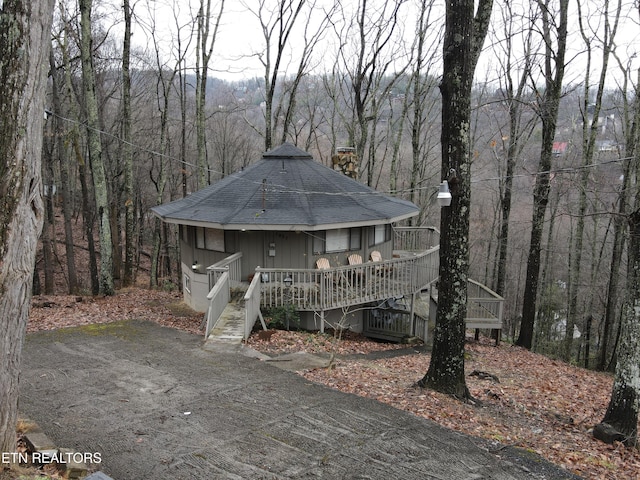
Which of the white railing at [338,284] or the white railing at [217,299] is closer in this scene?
the white railing at [217,299]

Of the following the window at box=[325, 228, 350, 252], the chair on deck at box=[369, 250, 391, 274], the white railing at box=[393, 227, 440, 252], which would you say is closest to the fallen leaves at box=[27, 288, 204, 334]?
the window at box=[325, 228, 350, 252]

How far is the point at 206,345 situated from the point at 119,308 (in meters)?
5.46

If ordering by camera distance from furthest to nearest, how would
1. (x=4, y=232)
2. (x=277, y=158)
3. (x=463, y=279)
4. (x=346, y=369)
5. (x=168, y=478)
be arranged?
1. (x=277, y=158)
2. (x=346, y=369)
3. (x=463, y=279)
4. (x=168, y=478)
5. (x=4, y=232)

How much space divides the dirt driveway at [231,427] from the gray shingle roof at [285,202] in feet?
17.4

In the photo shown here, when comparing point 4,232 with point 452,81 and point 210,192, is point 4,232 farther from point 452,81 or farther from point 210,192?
point 210,192

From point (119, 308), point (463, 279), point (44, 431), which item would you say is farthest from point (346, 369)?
→ point (119, 308)

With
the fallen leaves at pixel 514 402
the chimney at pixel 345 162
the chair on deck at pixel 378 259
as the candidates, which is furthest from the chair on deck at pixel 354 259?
the chimney at pixel 345 162

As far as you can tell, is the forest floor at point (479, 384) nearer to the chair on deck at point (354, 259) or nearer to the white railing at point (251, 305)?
the white railing at point (251, 305)

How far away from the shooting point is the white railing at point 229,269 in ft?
39.5

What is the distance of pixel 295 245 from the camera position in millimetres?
13805

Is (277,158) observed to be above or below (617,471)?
above

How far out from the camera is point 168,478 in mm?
4961

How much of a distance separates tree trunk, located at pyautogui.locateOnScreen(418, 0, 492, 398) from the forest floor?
2.00 ft

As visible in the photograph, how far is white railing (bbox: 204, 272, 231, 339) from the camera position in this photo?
10586 mm
